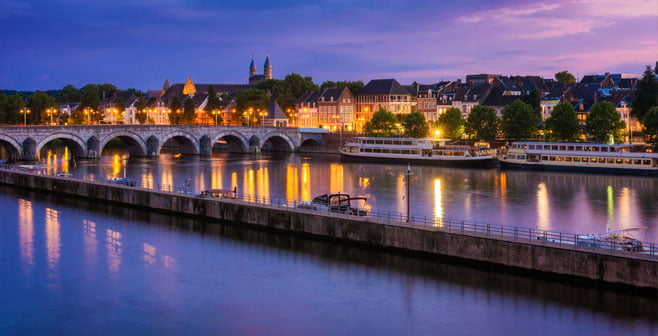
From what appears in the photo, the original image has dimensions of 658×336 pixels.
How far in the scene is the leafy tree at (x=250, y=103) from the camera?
13607 centimetres

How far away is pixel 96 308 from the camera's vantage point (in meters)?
25.8

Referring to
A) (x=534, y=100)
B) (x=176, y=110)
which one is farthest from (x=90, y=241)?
(x=176, y=110)

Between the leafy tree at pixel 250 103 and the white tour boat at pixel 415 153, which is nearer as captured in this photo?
the white tour boat at pixel 415 153

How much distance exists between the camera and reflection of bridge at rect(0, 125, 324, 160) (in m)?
80.0

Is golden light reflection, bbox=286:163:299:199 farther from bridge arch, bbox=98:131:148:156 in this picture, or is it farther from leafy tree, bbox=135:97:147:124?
leafy tree, bbox=135:97:147:124

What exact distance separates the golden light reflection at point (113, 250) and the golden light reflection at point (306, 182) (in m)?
15.7

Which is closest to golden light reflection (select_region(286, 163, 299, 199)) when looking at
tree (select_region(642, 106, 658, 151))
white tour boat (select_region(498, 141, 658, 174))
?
white tour boat (select_region(498, 141, 658, 174))

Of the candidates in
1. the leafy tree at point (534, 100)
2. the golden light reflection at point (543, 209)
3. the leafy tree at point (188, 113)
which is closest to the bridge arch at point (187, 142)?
the leafy tree at point (188, 113)

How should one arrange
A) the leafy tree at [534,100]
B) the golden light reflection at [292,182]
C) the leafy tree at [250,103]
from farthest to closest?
the leafy tree at [250,103] → the leafy tree at [534,100] → the golden light reflection at [292,182]

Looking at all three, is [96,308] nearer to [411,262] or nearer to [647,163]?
[411,262]

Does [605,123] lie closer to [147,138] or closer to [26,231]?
[147,138]

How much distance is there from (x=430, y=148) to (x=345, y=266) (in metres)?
60.1

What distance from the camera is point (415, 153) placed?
9000cm

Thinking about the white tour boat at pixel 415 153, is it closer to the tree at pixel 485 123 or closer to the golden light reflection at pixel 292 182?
the tree at pixel 485 123
